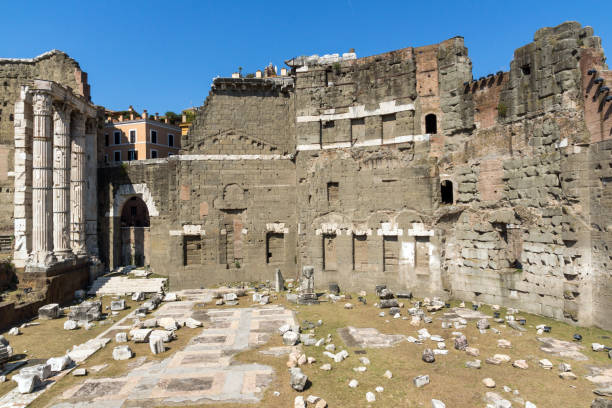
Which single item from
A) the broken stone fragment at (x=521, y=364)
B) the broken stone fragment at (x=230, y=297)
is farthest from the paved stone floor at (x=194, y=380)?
the broken stone fragment at (x=521, y=364)

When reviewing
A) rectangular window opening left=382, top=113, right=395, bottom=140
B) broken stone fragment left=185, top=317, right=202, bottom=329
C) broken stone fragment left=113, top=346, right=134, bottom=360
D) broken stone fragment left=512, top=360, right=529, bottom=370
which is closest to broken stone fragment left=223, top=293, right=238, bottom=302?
broken stone fragment left=185, top=317, right=202, bottom=329

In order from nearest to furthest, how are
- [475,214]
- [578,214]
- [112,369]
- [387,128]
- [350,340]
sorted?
[112,369], [350,340], [578,214], [475,214], [387,128]

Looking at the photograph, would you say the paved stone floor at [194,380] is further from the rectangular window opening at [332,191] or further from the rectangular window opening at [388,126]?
the rectangular window opening at [388,126]

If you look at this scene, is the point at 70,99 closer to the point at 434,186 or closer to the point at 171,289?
the point at 171,289

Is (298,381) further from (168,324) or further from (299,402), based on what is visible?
(168,324)

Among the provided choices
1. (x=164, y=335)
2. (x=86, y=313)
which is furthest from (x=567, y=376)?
(x=86, y=313)

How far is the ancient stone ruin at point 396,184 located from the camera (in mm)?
12539

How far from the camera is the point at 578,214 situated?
12266mm

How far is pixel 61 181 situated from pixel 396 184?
16909 millimetres

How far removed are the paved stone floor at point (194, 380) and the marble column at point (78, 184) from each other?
1192 cm

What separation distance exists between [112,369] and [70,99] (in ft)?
51.4

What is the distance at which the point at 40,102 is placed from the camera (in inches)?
693

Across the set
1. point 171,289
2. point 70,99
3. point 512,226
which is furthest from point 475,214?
point 70,99

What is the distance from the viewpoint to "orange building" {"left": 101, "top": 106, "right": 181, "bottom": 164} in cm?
3928
